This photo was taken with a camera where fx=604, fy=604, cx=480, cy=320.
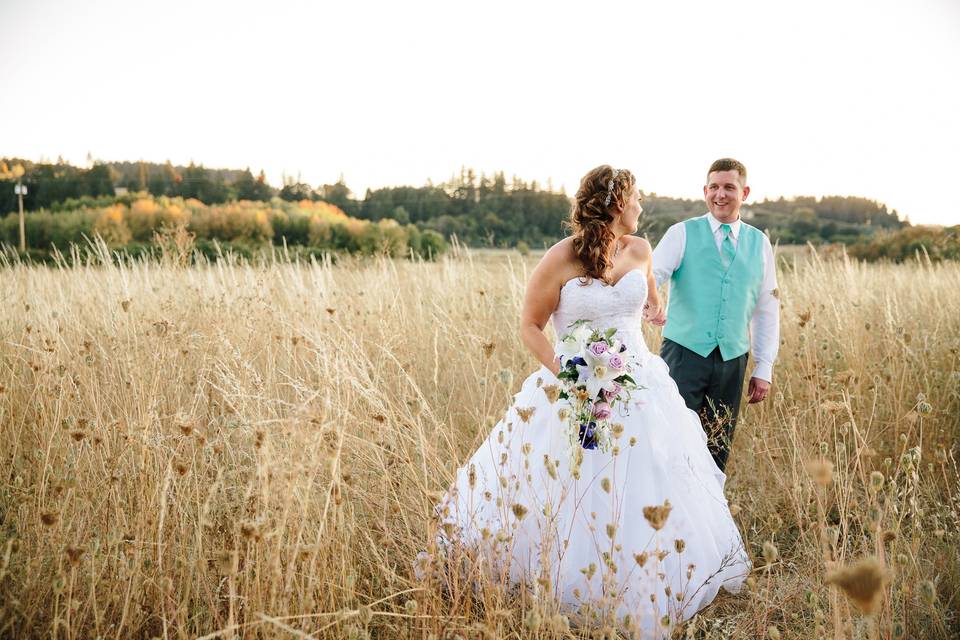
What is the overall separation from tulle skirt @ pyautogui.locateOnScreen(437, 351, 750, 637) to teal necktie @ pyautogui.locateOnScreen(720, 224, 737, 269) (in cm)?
104

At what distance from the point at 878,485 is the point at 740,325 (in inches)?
81.7

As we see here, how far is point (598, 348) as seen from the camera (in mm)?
2303

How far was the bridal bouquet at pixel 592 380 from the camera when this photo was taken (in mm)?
2305

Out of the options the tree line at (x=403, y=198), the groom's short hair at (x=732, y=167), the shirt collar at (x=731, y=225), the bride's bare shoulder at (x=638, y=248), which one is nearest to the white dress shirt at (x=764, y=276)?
the shirt collar at (x=731, y=225)

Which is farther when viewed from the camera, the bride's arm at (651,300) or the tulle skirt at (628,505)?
the bride's arm at (651,300)

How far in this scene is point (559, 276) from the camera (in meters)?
2.87

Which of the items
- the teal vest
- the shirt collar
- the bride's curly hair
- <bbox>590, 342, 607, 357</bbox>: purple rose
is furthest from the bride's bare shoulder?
<bbox>590, 342, 607, 357</bbox>: purple rose

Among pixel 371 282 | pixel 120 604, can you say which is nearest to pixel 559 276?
pixel 120 604

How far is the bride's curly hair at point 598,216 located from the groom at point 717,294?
0.87 metres

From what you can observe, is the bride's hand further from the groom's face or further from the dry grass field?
the groom's face

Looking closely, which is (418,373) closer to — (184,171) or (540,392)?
(540,392)

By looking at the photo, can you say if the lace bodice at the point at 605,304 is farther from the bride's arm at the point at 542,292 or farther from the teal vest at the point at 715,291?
the teal vest at the point at 715,291

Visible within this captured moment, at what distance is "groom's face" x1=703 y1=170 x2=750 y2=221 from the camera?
3.50 metres

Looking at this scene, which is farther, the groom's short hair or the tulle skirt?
the groom's short hair
